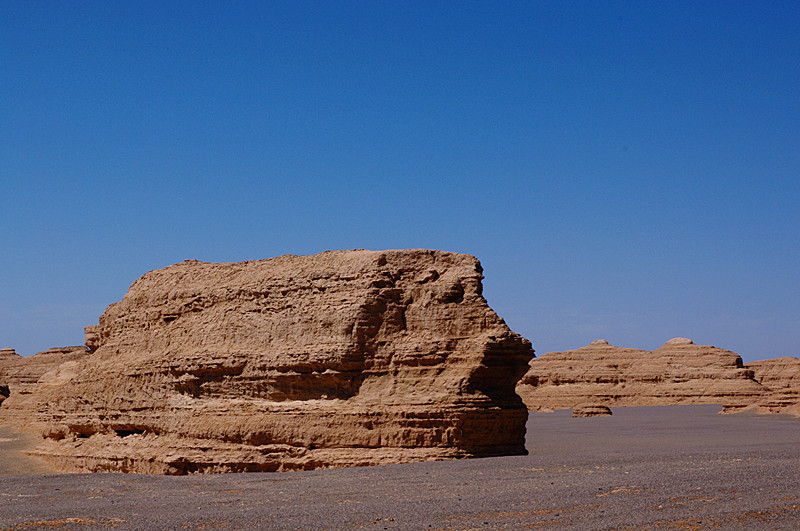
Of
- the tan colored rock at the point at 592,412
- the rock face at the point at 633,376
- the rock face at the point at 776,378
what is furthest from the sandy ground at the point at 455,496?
the rock face at the point at 633,376

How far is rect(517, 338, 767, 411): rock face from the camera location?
78.1 meters

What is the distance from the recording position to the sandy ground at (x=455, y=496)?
1284cm

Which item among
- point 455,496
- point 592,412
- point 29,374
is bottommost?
point 455,496

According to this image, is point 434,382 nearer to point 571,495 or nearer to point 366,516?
point 571,495

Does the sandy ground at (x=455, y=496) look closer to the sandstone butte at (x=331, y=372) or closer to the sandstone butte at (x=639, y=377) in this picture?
the sandstone butte at (x=331, y=372)

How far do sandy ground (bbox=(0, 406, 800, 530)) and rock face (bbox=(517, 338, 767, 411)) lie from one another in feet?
191

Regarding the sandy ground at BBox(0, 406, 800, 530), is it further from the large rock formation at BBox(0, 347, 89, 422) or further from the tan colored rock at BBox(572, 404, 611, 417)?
the tan colored rock at BBox(572, 404, 611, 417)

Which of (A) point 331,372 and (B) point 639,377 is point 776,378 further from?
(A) point 331,372

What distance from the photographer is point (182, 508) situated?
14742 mm

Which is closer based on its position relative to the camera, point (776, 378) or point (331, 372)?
point (331, 372)

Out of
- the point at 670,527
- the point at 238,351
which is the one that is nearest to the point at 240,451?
the point at 238,351

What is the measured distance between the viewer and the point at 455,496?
604 inches

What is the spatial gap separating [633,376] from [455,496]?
7012cm

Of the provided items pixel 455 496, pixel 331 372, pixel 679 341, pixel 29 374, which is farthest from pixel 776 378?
pixel 455 496
